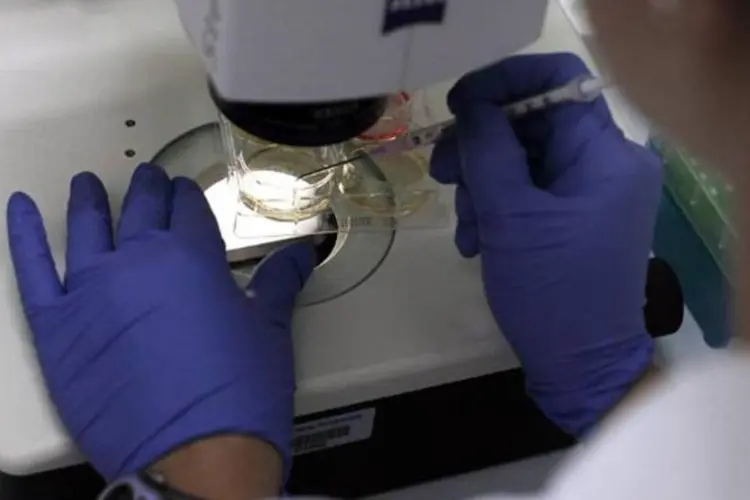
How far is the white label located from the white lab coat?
46 cm

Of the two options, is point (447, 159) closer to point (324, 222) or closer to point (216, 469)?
point (324, 222)

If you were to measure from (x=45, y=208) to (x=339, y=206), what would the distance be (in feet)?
0.79

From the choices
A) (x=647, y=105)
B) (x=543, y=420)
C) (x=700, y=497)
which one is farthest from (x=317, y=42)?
(x=543, y=420)

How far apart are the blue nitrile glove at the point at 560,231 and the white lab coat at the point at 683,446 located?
41 centimetres

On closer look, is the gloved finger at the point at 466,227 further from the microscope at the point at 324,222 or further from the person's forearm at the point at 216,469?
the person's forearm at the point at 216,469

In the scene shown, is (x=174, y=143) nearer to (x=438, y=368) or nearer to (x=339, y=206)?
(x=339, y=206)

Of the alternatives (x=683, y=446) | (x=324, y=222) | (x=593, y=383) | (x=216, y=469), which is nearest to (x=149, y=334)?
(x=216, y=469)

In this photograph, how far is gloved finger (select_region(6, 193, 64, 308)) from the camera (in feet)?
2.82

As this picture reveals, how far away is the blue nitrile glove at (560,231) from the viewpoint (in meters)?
0.89

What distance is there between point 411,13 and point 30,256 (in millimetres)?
361

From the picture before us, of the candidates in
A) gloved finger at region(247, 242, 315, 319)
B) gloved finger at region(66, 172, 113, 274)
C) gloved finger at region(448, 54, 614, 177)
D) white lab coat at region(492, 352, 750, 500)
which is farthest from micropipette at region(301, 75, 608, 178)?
white lab coat at region(492, 352, 750, 500)

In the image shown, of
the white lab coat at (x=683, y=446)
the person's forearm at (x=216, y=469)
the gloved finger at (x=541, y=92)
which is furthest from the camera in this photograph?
the gloved finger at (x=541, y=92)

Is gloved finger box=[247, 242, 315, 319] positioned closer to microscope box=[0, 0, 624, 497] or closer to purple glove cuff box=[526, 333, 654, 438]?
microscope box=[0, 0, 624, 497]

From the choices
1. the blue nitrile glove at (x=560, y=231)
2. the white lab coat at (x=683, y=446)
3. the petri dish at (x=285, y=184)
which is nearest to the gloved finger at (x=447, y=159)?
the blue nitrile glove at (x=560, y=231)
